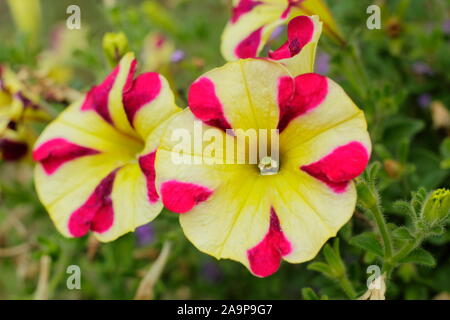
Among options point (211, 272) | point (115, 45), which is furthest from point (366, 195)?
point (211, 272)

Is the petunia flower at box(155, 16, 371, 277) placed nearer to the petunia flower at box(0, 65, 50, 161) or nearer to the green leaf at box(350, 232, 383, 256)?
the green leaf at box(350, 232, 383, 256)

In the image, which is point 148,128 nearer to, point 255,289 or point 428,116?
point 255,289

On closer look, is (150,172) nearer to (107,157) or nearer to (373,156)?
(107,157)

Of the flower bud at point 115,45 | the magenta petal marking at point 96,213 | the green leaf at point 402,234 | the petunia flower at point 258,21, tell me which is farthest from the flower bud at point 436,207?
the flower bud at point 115,45

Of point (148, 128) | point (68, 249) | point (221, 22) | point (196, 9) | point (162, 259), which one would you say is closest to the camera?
point (148, 128)

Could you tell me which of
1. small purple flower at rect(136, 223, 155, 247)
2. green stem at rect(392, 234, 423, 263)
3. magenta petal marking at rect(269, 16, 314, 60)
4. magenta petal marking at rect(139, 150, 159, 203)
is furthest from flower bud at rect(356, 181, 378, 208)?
small purple flower at rect(136, 223, 155, 247)

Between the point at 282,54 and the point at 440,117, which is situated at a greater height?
the point at 282,54

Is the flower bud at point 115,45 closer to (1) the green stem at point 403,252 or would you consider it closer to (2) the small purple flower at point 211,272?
(1) the green stem at point 403,252

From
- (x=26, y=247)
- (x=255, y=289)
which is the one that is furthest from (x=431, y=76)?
(x=26, y=247)
